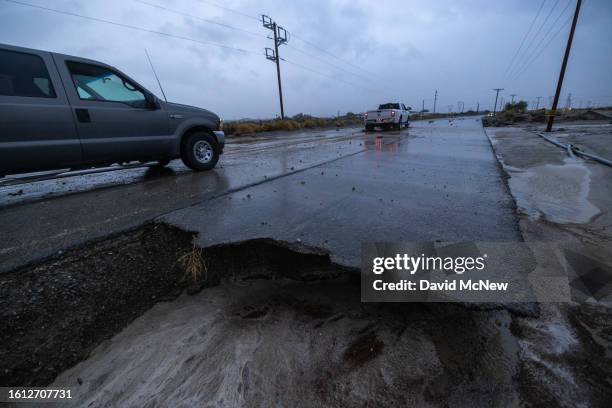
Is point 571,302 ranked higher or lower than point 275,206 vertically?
lower

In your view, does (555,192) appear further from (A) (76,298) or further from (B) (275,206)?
(A) (76,298)

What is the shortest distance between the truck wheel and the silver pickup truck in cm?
8

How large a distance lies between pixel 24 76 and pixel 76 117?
701mm

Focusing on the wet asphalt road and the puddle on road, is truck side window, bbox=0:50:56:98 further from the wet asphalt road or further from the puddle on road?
the puddle on road

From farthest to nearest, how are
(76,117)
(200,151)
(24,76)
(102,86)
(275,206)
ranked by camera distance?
1. (200,151)
2. (102,86)
3. (76,117)
4. (24,76)
5. (275,206)

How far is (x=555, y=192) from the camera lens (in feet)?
13.7

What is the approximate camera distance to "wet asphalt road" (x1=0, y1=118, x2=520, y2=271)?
8.97ft

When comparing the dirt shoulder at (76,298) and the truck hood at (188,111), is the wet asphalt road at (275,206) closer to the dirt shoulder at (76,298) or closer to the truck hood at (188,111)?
the dirt shoulder at (76,298)

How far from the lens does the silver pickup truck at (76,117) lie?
3725mm

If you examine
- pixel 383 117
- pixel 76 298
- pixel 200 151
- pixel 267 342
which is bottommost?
pixel 267 342

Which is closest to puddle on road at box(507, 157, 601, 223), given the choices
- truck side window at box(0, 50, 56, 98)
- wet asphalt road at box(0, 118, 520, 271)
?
wet asphalt road at box(0, 118, 520, 271)

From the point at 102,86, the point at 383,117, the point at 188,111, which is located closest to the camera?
the point at 102,86

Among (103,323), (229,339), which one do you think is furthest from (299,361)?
(103,323)

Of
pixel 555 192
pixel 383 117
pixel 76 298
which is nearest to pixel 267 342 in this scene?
pixel 76 298
